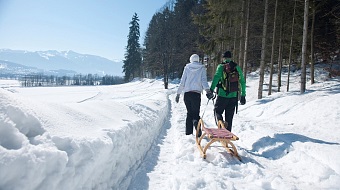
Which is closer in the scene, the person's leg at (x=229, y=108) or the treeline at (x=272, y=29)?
the person's leg at (x=229, y=108)

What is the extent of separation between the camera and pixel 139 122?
248 inches

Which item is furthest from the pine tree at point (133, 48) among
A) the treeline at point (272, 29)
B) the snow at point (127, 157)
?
the snow at point (127, 157)

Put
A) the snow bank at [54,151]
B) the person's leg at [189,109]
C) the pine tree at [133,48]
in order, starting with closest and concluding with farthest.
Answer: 1. the snow bank at [54,151]
2. the person's leg at [189,109]
3. the pine tree at [133,48]

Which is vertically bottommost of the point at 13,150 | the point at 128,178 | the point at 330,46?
the point at 128,178

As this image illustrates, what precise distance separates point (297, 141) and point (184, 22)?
44266 millimetres

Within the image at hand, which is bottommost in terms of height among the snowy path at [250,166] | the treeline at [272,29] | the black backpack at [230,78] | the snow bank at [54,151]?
the snowy path at [250,166]

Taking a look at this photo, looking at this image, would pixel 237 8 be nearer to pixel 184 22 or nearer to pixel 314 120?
pixel 314 120

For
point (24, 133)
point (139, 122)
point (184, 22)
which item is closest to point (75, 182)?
point (24, 133)

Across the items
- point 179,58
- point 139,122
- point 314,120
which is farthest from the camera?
point 179,58

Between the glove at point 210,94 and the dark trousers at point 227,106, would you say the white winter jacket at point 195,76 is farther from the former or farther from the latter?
the dark trousers at point 227,106

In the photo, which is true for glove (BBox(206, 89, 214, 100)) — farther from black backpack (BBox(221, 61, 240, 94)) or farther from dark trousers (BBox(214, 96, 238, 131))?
black backpack (BBox(221, 61, 240, 94))

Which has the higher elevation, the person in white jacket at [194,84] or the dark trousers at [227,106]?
the person in white jacket at [194,84]

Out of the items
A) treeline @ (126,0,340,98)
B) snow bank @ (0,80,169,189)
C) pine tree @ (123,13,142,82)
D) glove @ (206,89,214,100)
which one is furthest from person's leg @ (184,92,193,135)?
pine tree @ (123,13,142,82)

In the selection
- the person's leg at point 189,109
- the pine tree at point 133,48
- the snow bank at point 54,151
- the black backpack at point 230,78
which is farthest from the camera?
the pine tree at point 133,48
